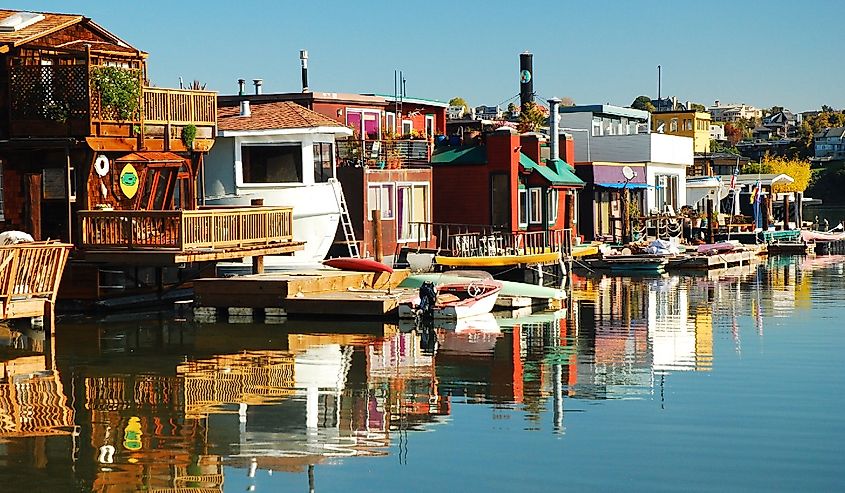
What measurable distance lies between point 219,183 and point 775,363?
63.1ft

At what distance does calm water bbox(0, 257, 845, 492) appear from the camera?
683 inches

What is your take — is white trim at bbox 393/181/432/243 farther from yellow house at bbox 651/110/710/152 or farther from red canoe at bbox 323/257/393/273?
yellow house at bbox 651/110/710/152

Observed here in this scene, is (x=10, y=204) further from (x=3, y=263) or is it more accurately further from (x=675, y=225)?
(x=675, y=225)

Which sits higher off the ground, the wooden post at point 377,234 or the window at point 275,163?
the window at point 275,163

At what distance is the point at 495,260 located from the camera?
45219 mm

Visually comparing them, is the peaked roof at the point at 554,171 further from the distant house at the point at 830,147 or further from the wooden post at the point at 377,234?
the distant house at the point at 830,147

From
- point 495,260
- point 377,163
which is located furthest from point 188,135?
point 495,260

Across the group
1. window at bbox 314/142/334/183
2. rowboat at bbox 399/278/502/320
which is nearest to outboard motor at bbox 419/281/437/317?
rowboat at bbox 399/278/502/320

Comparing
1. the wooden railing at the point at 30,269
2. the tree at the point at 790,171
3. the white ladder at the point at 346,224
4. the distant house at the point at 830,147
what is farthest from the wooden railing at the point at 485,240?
the distant house at the point at 830,147

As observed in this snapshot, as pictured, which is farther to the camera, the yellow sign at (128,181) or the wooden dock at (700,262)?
the wooden dock at (700,262)

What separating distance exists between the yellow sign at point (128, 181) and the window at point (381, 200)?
35.4ft

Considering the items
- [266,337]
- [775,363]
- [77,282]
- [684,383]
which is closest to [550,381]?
[684,383]

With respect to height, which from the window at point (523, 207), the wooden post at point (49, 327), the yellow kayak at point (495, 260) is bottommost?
the wooden post at point (49, 327)

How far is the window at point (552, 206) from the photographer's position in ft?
187
